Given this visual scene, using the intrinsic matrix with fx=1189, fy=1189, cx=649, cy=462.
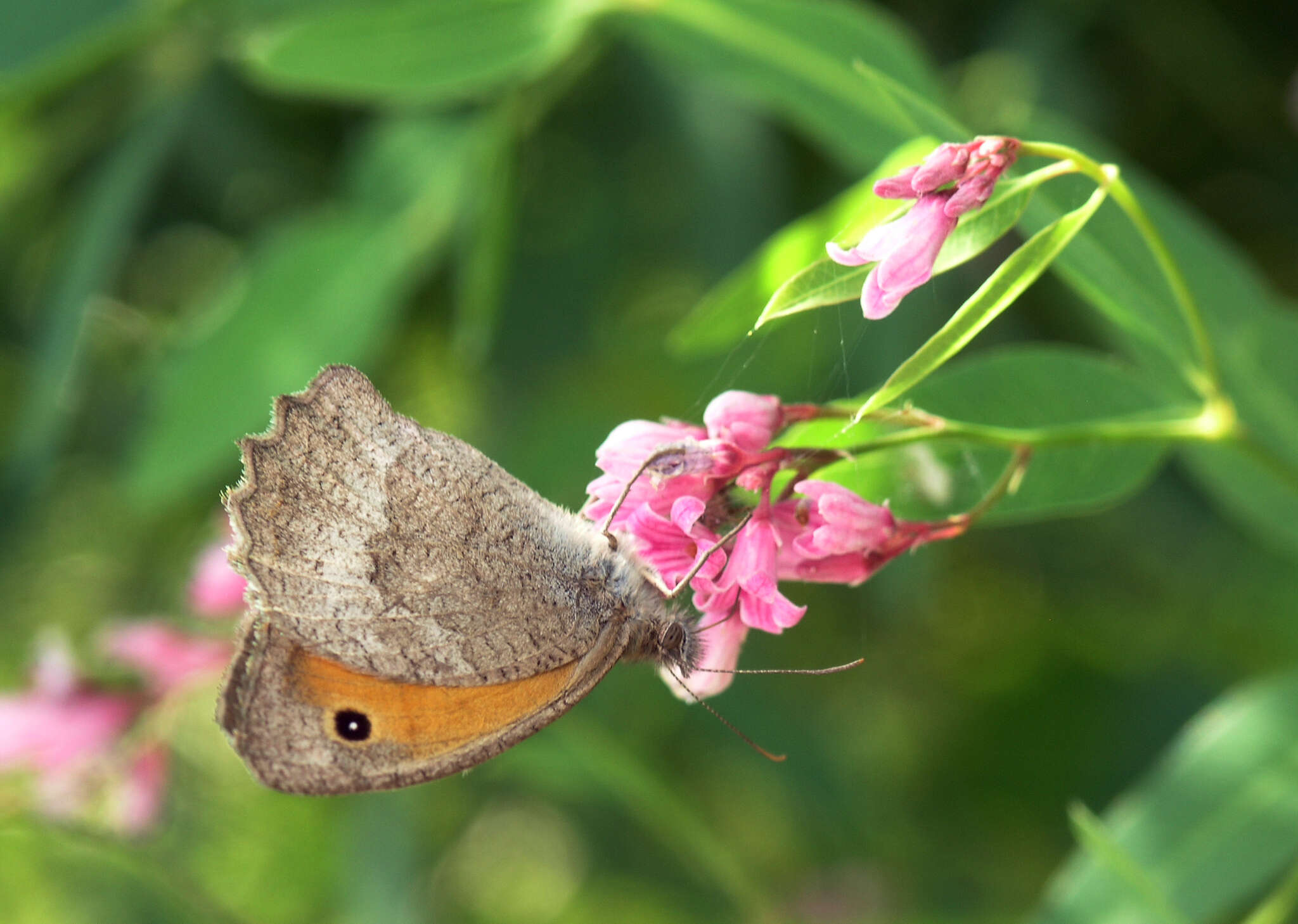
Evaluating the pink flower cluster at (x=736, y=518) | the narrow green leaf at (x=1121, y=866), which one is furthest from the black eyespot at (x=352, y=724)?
the narrow green leaf at (x=1121, y=866)

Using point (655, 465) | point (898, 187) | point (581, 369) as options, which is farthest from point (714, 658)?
point (581, 369)

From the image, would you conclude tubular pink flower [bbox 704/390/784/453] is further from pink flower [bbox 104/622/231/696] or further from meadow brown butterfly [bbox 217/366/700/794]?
pink flower [bbox 104/622/231/696]

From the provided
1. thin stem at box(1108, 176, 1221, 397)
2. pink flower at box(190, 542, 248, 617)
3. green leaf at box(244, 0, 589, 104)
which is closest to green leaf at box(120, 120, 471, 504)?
pink flower at box(190, 542, 248, 617)

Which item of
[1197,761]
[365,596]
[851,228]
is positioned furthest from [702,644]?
[1197,761]

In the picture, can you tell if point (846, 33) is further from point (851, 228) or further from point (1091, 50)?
point (1091, 50)

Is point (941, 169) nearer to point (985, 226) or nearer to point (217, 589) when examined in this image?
point (985, 226)

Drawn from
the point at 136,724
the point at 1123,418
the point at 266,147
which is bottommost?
the point at 136,724

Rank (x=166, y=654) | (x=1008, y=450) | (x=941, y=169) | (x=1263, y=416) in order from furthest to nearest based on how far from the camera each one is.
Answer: (x=166, y=654) < (x=1263, y=416) < (x=1008, y=450) < (x=941, y=169)
